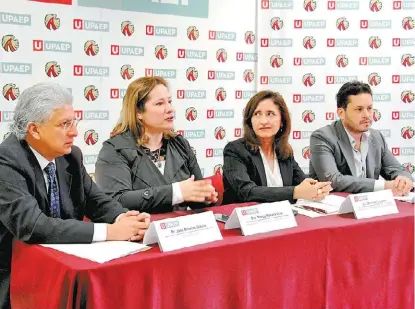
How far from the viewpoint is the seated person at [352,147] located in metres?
3.19

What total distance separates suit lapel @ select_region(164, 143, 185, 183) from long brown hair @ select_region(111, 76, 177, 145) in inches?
5.4

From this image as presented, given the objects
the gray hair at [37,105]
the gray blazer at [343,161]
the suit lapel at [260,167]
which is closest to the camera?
the gray hair at [37,105]

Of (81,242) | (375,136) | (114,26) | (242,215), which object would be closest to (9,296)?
(81,242)

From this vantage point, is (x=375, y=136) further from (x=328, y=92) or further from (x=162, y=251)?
(x=162, y=251)

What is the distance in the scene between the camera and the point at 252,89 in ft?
16.4

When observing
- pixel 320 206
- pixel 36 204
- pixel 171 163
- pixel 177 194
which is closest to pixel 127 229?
pixel 36 204

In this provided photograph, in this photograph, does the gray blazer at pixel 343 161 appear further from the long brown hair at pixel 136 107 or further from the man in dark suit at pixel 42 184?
the man in dark suit at pixel 42 184

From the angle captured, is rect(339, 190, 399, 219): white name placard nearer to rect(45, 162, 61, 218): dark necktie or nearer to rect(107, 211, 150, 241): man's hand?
rect(107, 211, 150, 241): man's hand

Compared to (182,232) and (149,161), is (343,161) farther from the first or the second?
(182,232)

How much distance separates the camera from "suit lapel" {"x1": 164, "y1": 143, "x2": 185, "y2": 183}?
2.66m

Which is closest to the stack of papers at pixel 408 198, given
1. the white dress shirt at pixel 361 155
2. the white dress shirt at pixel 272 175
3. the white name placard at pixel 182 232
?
the white dress shirt at pixel 361 155

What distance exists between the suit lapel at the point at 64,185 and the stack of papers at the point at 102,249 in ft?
0.93

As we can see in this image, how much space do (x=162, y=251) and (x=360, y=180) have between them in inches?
62.0

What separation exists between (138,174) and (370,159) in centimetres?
147
